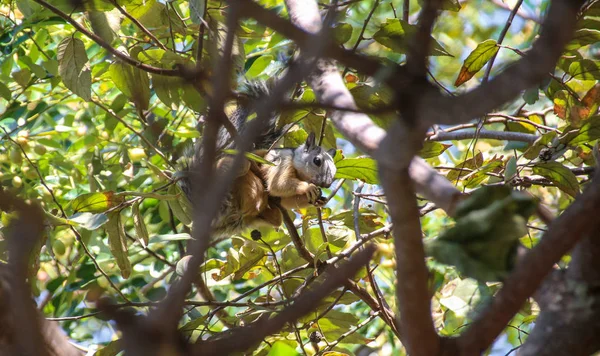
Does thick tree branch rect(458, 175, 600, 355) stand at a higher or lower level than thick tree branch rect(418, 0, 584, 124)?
lower

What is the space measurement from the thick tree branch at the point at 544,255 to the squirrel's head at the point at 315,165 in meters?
2.21

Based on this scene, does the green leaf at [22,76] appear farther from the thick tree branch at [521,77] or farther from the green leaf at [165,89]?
the thick tree branch at [521,77]

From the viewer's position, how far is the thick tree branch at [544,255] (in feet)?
2.68

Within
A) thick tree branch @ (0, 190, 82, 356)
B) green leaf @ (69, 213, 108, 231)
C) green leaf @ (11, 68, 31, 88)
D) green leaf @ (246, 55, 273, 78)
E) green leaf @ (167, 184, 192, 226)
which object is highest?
green leaf @ (11, 68, 31, 88)

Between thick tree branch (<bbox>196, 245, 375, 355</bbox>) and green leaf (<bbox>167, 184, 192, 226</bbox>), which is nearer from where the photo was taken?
thick tree branch (<bbox>196, 245, 375, 355</bbox>)

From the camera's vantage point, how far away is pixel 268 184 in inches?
119

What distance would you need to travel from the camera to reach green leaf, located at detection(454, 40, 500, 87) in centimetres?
179

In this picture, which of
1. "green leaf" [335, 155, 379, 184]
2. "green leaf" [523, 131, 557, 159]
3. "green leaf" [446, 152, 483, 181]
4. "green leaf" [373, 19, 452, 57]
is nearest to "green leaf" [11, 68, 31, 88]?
"green leaf" [335, 155, 379, 184]

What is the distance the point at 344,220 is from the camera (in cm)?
230

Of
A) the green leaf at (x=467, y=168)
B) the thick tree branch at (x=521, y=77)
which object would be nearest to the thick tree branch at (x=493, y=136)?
the green leaf at (x=467, y=168)

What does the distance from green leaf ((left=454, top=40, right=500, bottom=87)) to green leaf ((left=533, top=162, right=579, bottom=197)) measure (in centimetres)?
32

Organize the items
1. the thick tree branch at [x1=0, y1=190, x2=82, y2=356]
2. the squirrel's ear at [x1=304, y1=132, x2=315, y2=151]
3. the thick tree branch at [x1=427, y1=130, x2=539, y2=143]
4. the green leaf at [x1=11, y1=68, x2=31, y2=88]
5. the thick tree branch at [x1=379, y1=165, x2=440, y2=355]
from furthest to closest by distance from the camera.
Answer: the squirrel's ear at [x1=304, y1=132, x2=315, y2=151] → the green leaf at [x1=11, y1=68, x2=31, y2=88] → the thick tree branch at [x1=427, y1=130, x2=539, y2=143] → the thick tree branch at [x1=379, y1=165, x2=440, y2=355] → the thick tree branch at [x1=0, y1=190, x2=82, y2=356]

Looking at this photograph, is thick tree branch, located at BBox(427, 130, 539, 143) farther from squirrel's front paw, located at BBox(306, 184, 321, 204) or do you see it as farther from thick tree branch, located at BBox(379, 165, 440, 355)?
thick tree branch, located at BBox(379, 165, 440, 355)

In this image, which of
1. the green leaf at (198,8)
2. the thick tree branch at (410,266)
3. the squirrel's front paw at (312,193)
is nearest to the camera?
the thick tree branch at (410,266)
